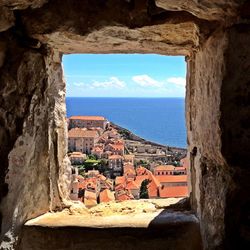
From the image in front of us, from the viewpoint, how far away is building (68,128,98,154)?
80.3 feet

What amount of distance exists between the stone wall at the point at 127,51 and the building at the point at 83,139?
2137 centimetres

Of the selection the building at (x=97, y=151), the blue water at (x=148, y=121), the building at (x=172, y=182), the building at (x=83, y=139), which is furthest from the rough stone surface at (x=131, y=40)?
the blue water at (x=148, y=121)

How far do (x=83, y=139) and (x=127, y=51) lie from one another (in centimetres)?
2313

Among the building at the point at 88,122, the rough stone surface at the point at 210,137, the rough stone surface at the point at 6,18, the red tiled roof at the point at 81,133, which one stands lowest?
the red tiled roof at the point at 81,133

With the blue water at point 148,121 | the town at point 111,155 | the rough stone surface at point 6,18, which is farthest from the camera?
the blue water at point 148,121

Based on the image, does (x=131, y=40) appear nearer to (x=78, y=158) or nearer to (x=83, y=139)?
(x=78, y=158)

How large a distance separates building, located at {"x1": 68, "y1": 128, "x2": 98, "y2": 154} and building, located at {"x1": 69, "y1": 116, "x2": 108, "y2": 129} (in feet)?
2.36

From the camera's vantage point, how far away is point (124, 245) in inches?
82.0

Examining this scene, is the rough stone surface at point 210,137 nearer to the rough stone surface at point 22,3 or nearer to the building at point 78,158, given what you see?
the rough stone surface at point 22,3

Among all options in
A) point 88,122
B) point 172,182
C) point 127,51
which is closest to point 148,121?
point 88,122

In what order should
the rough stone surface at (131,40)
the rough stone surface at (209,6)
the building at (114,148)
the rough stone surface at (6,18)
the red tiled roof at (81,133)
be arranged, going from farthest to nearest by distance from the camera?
1. the red tiled roof at (81,133)
2. the building at (114,148)
3. the rough stone surface at (131,40)
4. the rough stone surface at (6,18)
5. the rough stone surface at (209,6)

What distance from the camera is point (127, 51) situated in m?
2.25

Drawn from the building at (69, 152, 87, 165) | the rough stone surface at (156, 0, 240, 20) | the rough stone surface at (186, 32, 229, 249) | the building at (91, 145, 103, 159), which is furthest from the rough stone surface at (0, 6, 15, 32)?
the building at (91, 145, 103, 159)

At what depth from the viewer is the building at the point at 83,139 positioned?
80.3 feet
